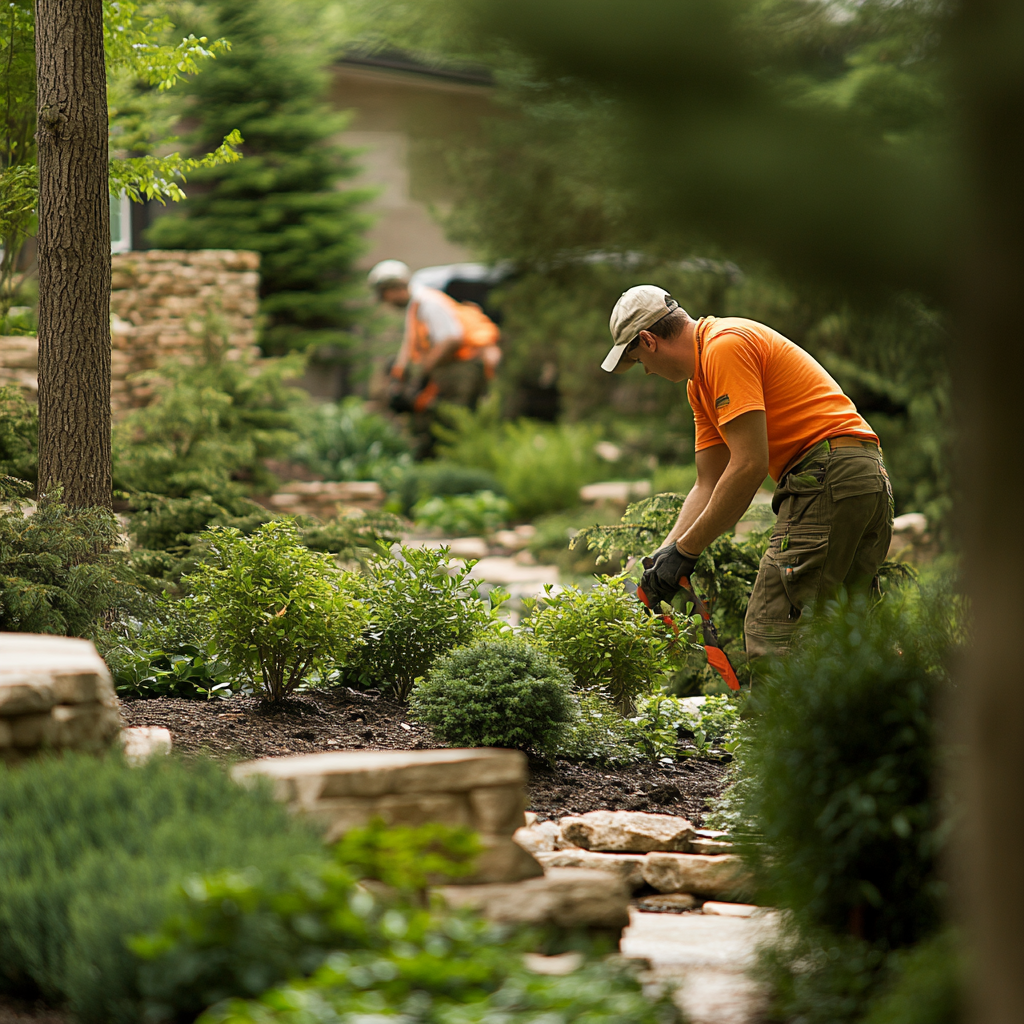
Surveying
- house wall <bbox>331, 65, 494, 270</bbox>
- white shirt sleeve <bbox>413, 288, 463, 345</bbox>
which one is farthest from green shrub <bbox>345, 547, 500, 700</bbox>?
house wall <bbox>331, 65, 494, 270</bbox>

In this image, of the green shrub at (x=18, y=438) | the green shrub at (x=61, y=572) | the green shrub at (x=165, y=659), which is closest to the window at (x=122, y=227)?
the green shrub at (x=18, y=438)

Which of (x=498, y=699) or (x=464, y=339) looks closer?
(x=498, y=699)

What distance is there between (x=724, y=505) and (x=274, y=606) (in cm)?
191

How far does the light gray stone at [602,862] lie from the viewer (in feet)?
11.5

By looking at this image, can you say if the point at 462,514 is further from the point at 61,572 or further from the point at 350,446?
the point at 61,572

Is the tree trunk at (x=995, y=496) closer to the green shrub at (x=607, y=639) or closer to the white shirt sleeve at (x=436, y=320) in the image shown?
the green shrub at (x=607, y=639)

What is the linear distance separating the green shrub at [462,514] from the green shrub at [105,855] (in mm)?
10011

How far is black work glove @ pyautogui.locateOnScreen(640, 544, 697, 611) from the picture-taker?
13.9 feet

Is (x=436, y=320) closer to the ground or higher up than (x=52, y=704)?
higher up

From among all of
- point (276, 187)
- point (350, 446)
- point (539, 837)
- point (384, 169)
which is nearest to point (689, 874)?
point (539, 837)

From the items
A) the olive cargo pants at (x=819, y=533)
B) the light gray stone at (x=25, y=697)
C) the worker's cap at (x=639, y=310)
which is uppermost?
the worker's cap at (x=639, y=310)

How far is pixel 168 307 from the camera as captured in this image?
450 inches

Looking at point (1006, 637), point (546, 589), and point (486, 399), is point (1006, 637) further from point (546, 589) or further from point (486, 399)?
point (486, 399)

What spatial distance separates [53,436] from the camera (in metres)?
5.40
